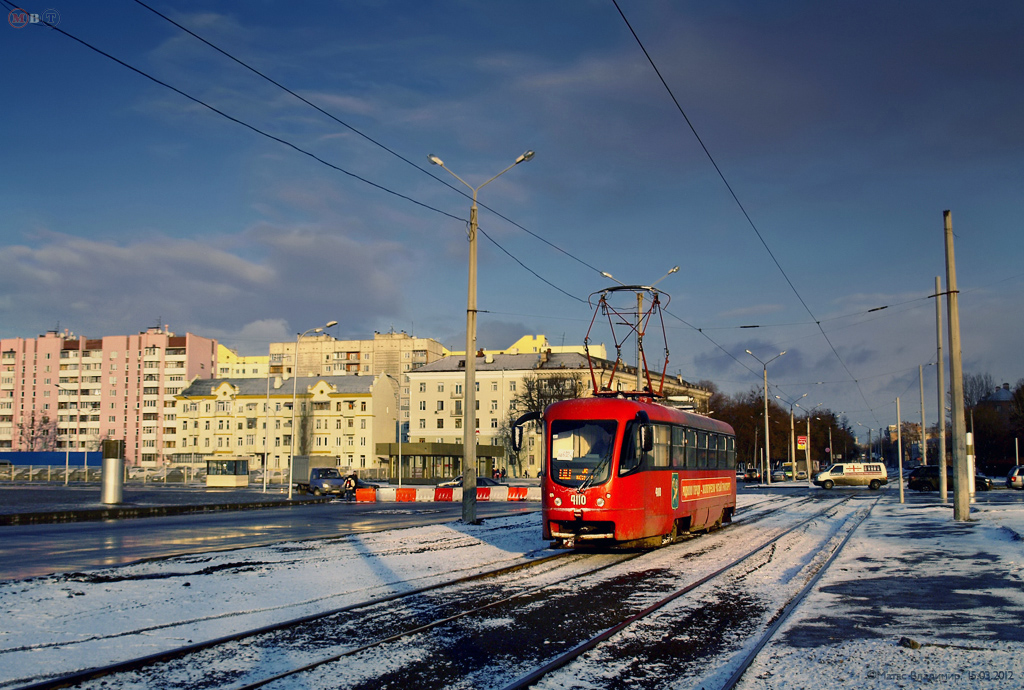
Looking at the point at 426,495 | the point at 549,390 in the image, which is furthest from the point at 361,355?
the point at 426,495

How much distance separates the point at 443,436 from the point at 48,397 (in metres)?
83.6

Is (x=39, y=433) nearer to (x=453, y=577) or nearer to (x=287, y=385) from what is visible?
(x=287, y=385)

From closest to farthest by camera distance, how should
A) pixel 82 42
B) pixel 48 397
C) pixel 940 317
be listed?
pixel 82 42 < pixel 940 317 < pixel 48 397

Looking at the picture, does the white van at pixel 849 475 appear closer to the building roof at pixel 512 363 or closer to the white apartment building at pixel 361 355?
the building roof at pixel 512 363

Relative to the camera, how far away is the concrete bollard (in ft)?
110

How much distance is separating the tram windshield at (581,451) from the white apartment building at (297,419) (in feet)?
278

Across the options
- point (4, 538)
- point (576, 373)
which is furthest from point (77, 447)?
point (4, 538)

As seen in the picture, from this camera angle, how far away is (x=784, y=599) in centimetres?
1125

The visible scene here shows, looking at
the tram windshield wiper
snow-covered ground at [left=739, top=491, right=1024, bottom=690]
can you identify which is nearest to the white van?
snow-covered ground at [left=739, top=491, right=1024, bottom=690]

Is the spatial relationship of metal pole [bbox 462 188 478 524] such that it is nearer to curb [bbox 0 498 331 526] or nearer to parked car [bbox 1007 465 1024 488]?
curb [bbox 0 498 331 526]

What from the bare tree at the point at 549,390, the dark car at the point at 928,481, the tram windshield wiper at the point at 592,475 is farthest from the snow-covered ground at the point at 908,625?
the bare tree at the point at 549,390

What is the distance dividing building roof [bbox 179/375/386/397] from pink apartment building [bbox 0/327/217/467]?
35.6 m

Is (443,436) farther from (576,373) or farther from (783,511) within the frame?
(783,511)

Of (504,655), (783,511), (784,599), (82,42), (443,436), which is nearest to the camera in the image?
(504,655)
